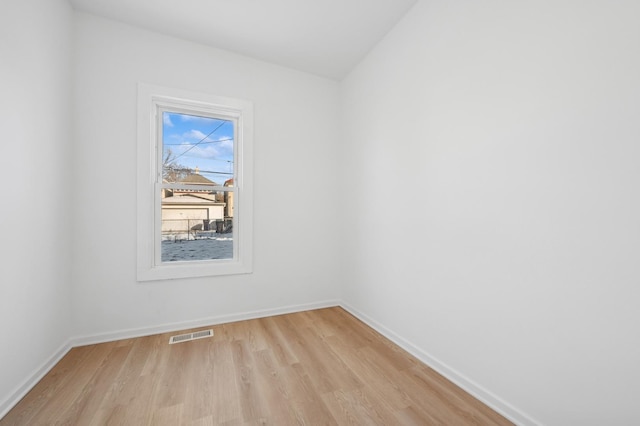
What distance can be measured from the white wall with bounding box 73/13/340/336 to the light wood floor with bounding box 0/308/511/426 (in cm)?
39

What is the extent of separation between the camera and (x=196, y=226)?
8.80 ft

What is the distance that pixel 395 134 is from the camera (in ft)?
7.50

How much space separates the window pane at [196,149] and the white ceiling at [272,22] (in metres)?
0.77

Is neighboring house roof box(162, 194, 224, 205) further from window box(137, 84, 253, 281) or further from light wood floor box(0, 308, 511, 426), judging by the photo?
light wood floor box(0, 308, 511, 426)

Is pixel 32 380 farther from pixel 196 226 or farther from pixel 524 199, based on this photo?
pixel 524 199

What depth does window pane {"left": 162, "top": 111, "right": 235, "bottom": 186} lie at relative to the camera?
255 cm

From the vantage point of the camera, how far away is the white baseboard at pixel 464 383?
1.37m

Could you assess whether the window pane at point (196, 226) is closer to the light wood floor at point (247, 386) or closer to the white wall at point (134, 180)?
the white wall at point (134, 180)

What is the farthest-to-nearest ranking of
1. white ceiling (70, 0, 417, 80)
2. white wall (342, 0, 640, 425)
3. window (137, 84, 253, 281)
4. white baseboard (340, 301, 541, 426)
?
1. window (137, 84, 253, 281)
2. white ceiling (70, 0, 417, 80)
3. white baseboard (340, 301, 541, 426)
4. white wall (342, 0, 640, 425)

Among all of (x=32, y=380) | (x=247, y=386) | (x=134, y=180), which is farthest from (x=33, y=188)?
(x=247, y=386)

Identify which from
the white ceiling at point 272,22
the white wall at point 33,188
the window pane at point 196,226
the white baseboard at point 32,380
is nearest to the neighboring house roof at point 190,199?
the window pane at point 196,226

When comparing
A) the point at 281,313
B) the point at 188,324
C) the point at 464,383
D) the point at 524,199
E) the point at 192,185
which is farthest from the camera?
the point at 281,313

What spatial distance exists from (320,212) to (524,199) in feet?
6.69

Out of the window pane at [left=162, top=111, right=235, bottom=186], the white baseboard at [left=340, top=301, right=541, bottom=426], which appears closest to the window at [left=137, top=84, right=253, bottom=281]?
the window pane at [left=162, top=111, right=235, bottom=186]
